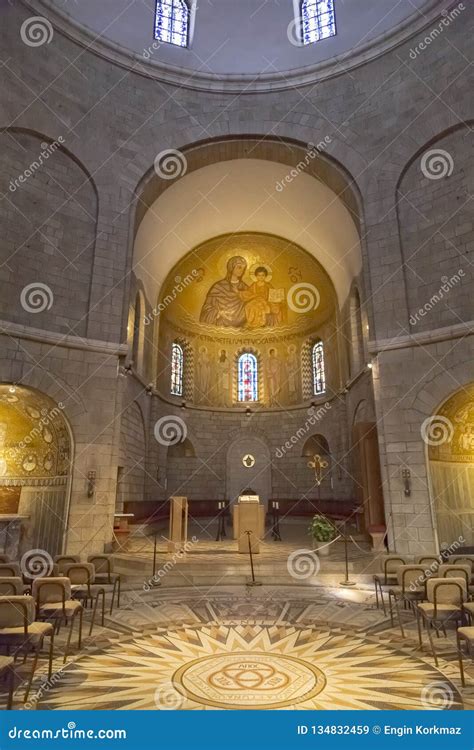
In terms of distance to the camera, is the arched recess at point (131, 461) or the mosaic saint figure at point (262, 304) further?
the mosaic saint figure at point (262, 304)

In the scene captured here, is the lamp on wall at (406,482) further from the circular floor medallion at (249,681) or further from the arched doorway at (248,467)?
the arched doorway at (248,467)

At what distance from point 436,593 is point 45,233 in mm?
12459

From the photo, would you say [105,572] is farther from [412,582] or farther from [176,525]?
[412,582]

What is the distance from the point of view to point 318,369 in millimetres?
21969

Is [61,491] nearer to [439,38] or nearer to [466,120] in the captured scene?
[466,120]

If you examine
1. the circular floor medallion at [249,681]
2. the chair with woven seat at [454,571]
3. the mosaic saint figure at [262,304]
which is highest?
the mosaic saint figure at [262,304]

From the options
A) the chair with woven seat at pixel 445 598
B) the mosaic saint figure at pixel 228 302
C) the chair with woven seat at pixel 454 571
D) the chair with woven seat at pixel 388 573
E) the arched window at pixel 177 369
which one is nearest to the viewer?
the chair with woven seat at pixel 445 598

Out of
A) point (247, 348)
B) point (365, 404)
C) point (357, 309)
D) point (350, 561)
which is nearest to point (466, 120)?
point (357, 309)

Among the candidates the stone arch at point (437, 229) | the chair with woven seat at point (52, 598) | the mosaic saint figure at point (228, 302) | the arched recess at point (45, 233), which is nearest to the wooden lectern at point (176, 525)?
the arched recess at point (45, 233)

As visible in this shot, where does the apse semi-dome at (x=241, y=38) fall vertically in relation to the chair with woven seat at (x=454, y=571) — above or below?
above

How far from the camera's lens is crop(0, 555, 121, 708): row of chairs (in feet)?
15.2

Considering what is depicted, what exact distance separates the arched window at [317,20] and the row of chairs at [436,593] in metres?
17.3

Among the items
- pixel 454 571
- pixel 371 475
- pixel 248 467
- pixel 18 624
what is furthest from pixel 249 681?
pixel 248 467

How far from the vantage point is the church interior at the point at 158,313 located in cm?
662
